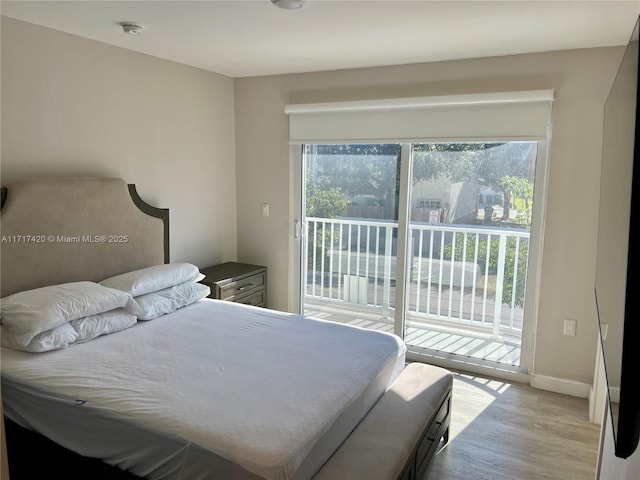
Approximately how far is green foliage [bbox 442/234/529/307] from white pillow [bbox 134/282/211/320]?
1990 millimetres

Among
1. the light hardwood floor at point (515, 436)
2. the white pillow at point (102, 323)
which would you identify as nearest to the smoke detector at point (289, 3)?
the white pillow at point (102, 323)

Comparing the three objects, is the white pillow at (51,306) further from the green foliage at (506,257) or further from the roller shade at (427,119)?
the green foliage at (506,257)

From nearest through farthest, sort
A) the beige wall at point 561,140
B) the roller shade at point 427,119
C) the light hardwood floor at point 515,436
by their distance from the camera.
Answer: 1. the light hardwood floor at point 515,436
2. the beige wall at point 561,140
3. the roller shade at point 427,119

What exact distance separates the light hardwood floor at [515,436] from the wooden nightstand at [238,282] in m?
1.82

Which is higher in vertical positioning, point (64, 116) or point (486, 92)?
point (486, 92)

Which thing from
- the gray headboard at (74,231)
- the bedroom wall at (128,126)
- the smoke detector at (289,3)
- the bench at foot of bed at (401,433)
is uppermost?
the smoke detector at (289,3)

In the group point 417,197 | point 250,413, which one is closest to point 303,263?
point 417,197

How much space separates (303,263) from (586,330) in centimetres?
230

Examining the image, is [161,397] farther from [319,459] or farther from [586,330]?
[586,330]

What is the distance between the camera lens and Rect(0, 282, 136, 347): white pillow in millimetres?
2252

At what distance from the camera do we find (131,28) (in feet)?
8.75

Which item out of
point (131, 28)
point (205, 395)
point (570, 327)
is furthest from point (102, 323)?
point (570, 327)

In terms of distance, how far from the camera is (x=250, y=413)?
71.1 inches

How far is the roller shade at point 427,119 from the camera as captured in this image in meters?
3.15
